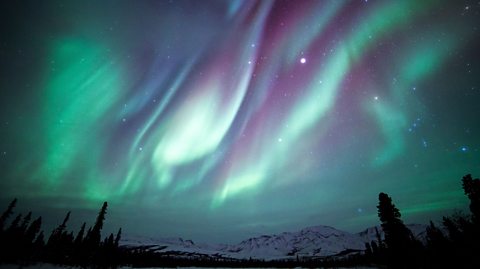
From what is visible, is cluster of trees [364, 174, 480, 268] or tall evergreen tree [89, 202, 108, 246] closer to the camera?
cluster of trees [364, 174, 480, 268]

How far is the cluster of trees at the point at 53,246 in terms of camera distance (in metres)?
66.4

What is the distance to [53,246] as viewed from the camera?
80.8m

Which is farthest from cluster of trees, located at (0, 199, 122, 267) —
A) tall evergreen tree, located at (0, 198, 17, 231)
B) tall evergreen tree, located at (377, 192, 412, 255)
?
tall evergreen tree, located at (377, 192, 412, 255)

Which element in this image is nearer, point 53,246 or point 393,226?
point 393,226

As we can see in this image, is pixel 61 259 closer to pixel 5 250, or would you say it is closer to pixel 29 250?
pixel 29 250

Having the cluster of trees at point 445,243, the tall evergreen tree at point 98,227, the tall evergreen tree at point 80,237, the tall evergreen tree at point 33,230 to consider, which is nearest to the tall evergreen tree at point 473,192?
the cluster of trees at point 445,243

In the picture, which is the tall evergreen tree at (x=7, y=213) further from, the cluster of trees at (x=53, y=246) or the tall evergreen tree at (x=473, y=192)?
the tall evergreen tree at (x=473, y=192)

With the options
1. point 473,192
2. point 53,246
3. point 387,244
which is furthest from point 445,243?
point 53,246

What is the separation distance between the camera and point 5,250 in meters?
58.9

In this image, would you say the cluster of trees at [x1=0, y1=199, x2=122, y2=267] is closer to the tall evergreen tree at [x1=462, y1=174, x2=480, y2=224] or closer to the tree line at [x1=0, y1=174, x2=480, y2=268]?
the tree line at [x1=0, y1=174, x2=480, y2=268]

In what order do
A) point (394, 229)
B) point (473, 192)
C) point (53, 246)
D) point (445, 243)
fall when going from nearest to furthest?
point (394, 229), point (473, 192), point (445, 243), point (53, 246)

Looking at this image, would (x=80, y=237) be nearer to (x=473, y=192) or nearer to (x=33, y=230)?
(x=33, y=230)

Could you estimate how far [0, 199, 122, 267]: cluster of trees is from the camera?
66375 millimetres

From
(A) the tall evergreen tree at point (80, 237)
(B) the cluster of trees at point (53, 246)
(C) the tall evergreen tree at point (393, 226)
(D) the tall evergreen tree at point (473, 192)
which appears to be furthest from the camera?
(A) the tall evergreen tree at point (80, 237)
